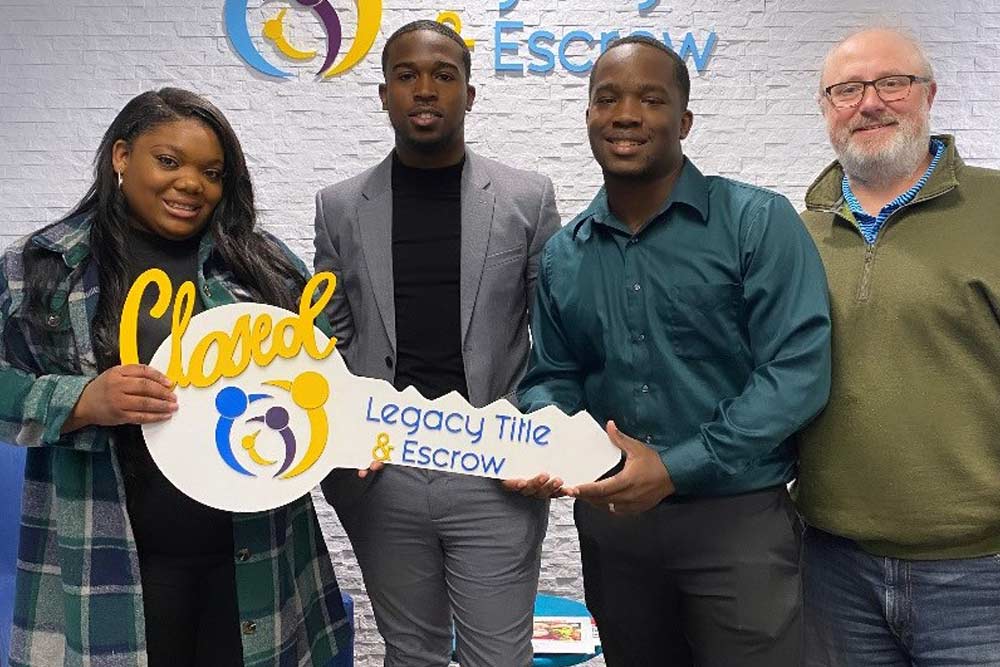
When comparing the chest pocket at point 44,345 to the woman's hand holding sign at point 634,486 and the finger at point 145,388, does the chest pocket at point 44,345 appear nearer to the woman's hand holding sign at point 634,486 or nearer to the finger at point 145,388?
the finger at point 145,388

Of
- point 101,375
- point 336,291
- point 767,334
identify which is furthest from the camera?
point 336,291

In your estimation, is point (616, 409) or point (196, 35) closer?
point (616, 409)

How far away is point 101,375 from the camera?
5.34 feet

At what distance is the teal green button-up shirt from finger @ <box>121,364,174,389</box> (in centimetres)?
68

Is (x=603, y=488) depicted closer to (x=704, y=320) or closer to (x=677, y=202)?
(x=704, y=320)

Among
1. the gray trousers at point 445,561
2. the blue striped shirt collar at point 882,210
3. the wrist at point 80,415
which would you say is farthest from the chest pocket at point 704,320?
the wrist at point 80,415

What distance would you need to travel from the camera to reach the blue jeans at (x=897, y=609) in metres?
1.67

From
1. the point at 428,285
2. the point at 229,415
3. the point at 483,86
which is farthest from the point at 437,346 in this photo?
the point at 483,86

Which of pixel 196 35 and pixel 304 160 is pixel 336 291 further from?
pixel 196 35

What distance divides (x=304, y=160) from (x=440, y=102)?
6.00ft

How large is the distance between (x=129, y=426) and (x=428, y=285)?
0.65 m

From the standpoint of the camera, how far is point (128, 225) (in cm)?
178

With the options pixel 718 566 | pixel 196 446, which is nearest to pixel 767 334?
pixel 718 566

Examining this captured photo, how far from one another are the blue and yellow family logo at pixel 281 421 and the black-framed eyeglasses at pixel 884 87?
3.70ft
